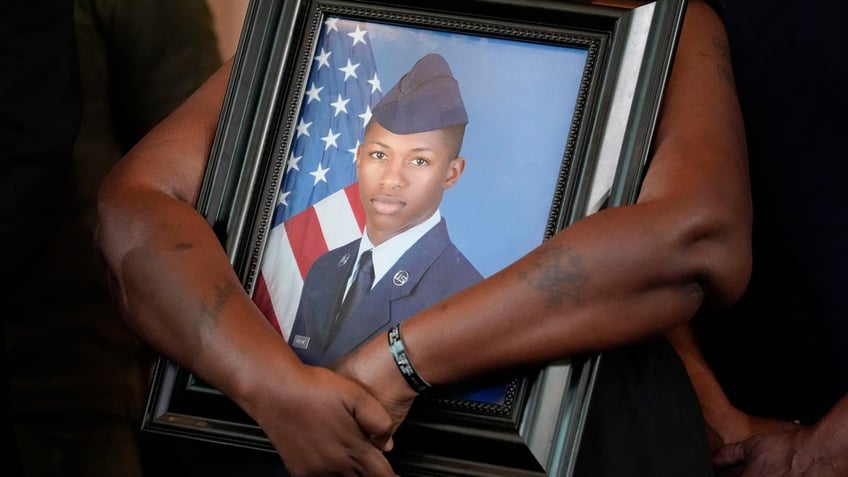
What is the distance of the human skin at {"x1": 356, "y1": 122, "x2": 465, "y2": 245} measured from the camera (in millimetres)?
1208

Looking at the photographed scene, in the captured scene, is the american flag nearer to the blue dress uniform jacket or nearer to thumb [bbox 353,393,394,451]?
the blue dress uniform jacket

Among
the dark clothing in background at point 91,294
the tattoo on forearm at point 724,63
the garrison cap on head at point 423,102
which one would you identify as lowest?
the dark clothing in background at point 91,294

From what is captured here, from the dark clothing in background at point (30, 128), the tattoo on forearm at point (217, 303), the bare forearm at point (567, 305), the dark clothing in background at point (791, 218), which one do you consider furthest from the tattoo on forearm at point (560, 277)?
the dark clothing in background at point (30, 128)

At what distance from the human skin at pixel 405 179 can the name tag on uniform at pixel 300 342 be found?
11 centimetres

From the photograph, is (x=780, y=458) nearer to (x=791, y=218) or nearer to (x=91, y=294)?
(x=791, y=218)

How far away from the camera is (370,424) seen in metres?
1.09

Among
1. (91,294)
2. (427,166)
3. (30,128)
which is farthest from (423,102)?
(91,294)

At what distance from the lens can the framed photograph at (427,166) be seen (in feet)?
3.74

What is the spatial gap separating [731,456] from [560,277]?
1.16ft

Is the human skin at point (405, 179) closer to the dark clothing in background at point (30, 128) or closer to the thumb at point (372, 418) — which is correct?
the thumb at point (372, 418)

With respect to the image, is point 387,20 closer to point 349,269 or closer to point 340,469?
point 349,269

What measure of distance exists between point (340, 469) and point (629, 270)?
31 centimetres

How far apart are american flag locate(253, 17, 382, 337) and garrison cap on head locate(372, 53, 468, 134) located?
0.02m

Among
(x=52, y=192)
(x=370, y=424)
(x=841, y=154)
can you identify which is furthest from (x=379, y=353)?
(x=841, y=154)
